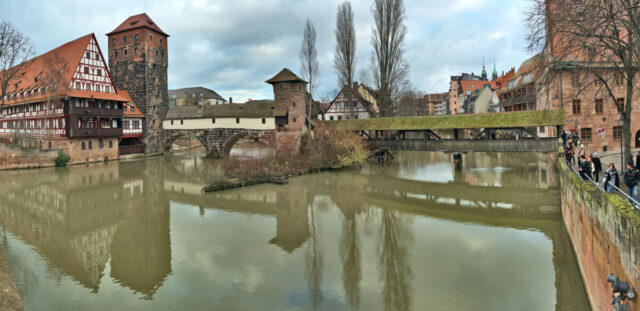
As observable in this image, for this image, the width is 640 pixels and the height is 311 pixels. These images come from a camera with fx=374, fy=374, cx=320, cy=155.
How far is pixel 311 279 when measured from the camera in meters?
7.86

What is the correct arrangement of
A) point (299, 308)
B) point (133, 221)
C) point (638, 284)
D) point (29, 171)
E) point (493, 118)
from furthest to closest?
point (29, 171), point (493, 118), point (133, 221), point (299, 308), point (638, 284)

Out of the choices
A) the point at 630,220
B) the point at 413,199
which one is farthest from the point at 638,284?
the point at 413,199

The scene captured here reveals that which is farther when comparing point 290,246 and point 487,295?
point 290,246

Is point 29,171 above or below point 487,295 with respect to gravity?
above

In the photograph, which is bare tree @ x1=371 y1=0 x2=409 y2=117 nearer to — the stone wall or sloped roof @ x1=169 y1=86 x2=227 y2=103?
the stone wall

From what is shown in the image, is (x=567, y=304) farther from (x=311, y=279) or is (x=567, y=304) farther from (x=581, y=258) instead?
(x=311, y=279)

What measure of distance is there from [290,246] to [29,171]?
23174 millimetres

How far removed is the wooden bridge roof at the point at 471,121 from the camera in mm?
19625

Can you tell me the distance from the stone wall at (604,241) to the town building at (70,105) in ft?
102

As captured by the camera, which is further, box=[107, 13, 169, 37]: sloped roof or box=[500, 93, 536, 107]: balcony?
box=[107, 13, 169, 37]: sloped roof

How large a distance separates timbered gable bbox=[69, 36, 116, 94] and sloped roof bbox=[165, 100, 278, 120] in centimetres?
620

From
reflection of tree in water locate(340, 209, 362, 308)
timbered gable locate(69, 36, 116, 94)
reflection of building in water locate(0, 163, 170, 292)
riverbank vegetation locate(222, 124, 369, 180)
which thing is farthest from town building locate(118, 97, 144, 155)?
reflection of tree in water locate(340, 209, 362, 308)

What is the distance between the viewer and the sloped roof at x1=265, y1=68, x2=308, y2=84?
92.6ft

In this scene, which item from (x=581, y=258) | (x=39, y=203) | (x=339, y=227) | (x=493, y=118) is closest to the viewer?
(x=581, y=258)
